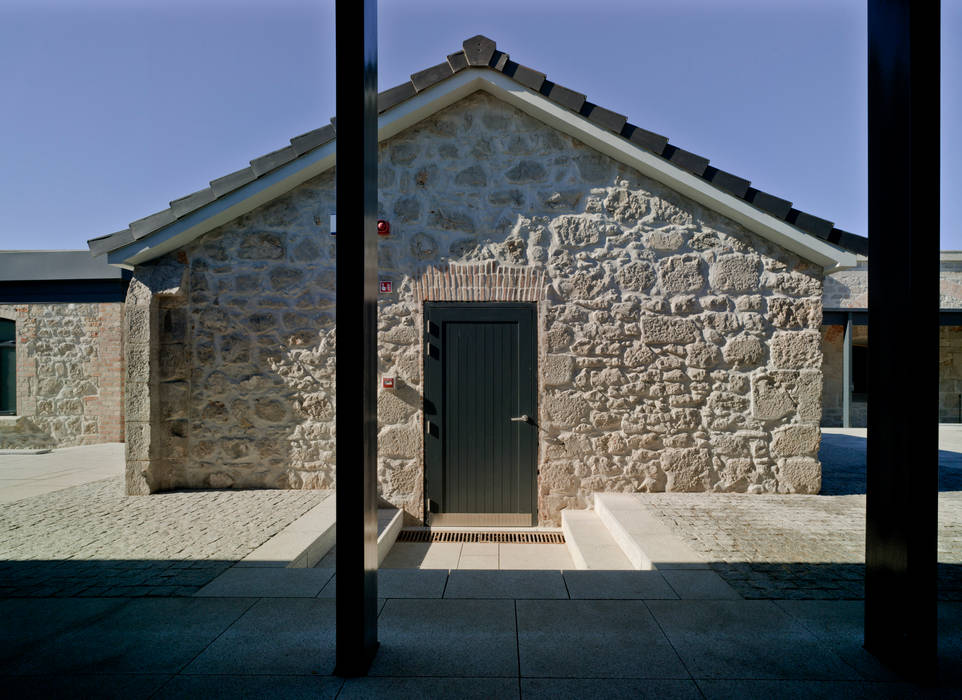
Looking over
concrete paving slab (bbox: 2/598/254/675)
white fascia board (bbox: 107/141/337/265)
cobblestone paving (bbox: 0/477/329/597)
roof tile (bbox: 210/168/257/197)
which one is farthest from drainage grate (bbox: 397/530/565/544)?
roof tile (bbox: 210/168/257/197)

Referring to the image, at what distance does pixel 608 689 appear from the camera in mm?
2043

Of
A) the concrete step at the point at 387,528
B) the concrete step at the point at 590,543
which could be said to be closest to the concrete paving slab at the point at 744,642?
the concrete step at the point at 590,543

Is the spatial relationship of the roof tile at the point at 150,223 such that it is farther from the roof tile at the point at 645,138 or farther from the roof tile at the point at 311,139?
the roof tile at the point at 645,138

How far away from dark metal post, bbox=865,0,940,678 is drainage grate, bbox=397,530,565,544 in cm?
320

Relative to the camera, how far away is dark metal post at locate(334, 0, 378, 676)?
206cm

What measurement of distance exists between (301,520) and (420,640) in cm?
231

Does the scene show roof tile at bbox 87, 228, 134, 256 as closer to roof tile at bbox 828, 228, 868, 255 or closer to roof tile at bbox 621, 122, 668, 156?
roof tile at bbox 621, 122, 668, 156

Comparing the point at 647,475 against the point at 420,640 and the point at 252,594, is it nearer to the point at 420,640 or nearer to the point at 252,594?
the point at 420,640

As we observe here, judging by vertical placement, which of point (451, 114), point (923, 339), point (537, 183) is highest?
point (451, 114)

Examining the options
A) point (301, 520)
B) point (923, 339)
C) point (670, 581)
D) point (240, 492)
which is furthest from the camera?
point (240, 492)

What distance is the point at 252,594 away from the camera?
293cm

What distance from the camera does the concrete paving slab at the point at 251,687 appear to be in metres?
1.99

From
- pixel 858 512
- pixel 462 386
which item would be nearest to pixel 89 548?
pixel 462 386

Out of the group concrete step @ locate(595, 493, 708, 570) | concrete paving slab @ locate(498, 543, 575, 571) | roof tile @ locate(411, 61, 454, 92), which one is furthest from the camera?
roof tile @ locate(411, 61, 454, 92)
